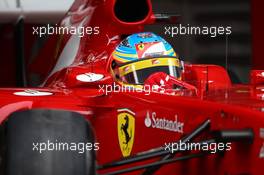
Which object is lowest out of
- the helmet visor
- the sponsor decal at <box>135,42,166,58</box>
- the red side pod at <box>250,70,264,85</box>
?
the red side pod at <box>250,70,264,85</box>

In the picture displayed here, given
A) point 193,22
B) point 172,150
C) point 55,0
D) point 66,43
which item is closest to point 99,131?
point 172,150

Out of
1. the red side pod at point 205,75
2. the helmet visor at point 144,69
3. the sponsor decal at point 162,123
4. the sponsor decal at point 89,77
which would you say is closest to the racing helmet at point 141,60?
the helmet visor at point 144,69

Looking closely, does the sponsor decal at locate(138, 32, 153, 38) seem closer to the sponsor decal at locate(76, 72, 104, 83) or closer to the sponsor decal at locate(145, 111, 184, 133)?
the sponsor decal at locate(76, 72, 104, 83)

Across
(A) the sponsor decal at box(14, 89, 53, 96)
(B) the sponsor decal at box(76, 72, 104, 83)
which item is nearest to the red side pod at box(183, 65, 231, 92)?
(B) the sponsor decal at box(76, 72, 104, 83)

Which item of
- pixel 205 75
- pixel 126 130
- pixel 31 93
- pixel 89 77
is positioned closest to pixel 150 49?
pixel 89 77

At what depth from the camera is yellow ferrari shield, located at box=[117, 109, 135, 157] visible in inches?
120

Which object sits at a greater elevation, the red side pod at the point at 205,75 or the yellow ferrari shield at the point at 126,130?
the red side pod at the point at 205,75

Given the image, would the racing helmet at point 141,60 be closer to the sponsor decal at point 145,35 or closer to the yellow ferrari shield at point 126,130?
the sponsor decal at point 145,35

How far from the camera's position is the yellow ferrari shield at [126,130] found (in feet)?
10.0

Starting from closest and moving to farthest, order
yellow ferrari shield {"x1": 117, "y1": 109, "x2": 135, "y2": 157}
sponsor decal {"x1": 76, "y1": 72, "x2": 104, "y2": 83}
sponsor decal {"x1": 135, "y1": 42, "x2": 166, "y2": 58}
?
yellow ferrari shield {"x1": 117, "y1": 109, "x2": 135, "y2": 157} < sponsor decal {"x1": 76, "y1": 72, "x2": 104, "y2": 83} < sponsor decal {"x1": 135, "y1": 42, "x2": 166, "y2": 58}

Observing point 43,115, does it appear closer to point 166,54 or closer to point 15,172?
point 15,172

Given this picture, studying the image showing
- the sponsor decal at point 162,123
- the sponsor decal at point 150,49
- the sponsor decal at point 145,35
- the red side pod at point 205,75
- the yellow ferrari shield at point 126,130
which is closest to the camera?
the sponsor decal at point 162,123

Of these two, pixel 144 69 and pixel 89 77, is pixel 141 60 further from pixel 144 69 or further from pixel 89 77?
pixel 89 77

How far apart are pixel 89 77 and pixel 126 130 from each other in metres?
0.66
